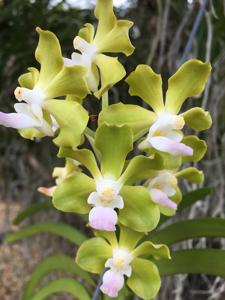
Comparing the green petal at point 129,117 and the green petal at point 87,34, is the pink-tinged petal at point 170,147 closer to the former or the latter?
the green petal at point 129,117

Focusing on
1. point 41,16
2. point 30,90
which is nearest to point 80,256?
point 30,90

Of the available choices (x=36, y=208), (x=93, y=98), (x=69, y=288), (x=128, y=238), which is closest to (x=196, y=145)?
(x=128, y=238)

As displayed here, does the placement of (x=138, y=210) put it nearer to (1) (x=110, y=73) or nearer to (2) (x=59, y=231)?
(1) (x=110, y=73)

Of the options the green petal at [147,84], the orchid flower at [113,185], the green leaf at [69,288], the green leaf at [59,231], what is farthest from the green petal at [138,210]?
the green leaf at [59,231]

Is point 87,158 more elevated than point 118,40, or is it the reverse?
point 118,40

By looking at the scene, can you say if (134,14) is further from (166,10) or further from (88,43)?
(88,43)
